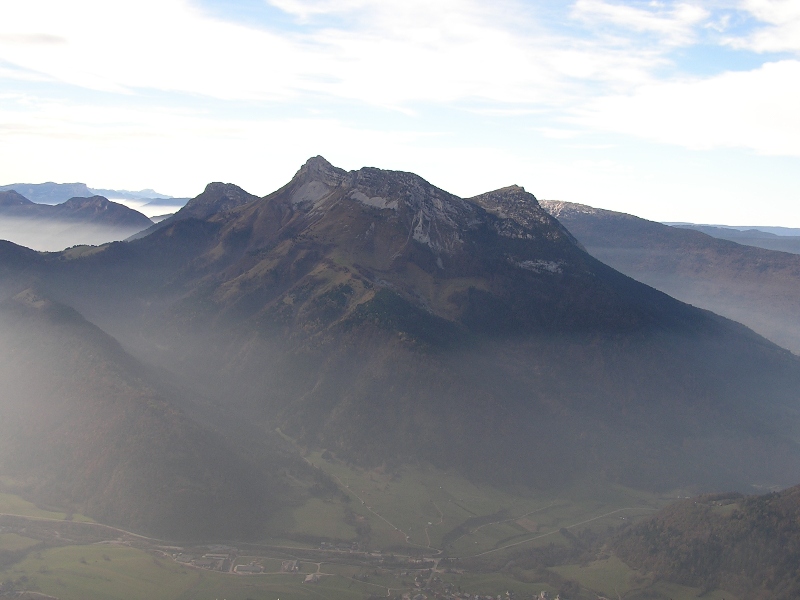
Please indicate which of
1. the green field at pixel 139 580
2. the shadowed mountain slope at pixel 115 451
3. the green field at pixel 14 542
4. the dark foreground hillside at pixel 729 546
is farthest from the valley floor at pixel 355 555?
the shadowed mountain slope at pixel 115 451

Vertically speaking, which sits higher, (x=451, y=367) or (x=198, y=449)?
(x=451, y=367)

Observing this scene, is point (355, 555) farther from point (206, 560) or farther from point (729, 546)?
point (729, 546)

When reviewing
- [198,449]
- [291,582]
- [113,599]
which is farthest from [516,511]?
[113,599]

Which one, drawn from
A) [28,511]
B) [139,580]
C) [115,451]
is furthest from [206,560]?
[28,511]

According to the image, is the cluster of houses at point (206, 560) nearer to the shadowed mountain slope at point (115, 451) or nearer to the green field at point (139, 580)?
the green field at point (139, 580)

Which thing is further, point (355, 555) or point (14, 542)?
point (355, 555)

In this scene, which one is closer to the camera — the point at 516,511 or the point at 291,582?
the point at 291,582

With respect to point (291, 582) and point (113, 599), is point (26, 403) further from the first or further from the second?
point (291, 582)

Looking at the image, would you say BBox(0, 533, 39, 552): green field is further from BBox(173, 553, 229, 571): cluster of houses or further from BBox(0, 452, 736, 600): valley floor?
BBox(173, 553, 229, 571): cluster of houses
